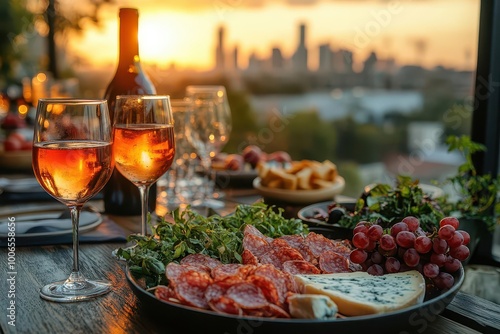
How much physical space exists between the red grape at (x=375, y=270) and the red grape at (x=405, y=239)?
5cm

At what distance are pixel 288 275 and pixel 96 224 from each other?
69cm

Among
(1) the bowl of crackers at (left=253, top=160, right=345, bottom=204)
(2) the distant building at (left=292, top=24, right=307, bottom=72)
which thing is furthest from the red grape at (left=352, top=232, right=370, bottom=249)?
(2) the distant building at (left=292, top=24, right=307, bottom=72)

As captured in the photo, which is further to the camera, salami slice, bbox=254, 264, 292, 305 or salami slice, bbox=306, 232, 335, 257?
salami slice, bbox=306, 232, 335, 257

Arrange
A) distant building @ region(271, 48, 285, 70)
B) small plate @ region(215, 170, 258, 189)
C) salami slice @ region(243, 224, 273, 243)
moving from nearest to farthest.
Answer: salami slice @ region(243, 224, 273, 243), small plate @ region(215, 170, 258, 189), distant building @ region(271, 48, 285, 70)

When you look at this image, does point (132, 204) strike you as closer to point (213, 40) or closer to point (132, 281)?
point (132, 281)

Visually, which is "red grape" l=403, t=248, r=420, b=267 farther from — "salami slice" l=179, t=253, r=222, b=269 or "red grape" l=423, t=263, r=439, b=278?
"salami slice" l=179, t=253, r=222, b=269

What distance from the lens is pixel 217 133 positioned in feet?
5.81

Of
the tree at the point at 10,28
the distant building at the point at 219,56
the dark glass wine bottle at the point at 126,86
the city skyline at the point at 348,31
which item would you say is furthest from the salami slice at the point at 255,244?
the distant building at the point at 219,56

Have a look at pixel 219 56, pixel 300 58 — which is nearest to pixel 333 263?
pixel 219 56

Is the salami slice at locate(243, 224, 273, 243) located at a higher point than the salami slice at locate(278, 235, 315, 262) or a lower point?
higher

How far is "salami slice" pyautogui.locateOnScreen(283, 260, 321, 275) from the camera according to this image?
0.96m

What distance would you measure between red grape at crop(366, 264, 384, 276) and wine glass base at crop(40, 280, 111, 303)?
434 millimetres

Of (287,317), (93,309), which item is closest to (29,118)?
(93,309)

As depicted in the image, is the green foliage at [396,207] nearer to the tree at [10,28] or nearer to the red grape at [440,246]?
the red grape at [440,246]
